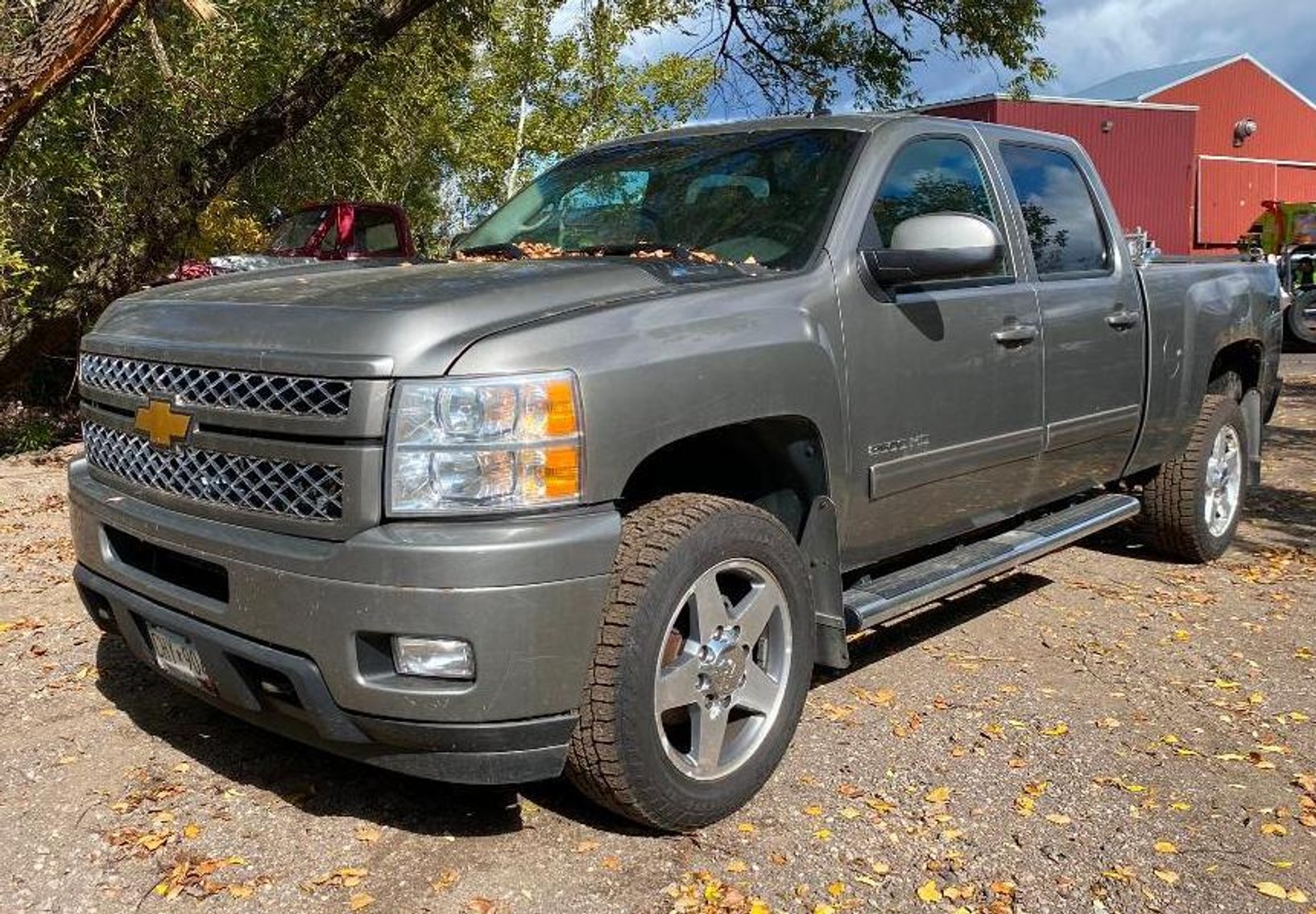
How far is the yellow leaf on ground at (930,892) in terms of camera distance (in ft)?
9.35

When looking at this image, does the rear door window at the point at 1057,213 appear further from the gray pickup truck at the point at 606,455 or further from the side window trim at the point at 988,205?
the side window trim at the point at 988,205

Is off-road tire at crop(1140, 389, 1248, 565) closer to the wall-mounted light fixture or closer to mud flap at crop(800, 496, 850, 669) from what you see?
mud flap at crop(800, 496, 850, 669)

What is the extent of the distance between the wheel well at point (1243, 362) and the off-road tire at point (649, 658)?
12.6ft

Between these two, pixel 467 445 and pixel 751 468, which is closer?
pixel 467 445

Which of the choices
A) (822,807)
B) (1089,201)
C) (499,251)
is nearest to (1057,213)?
Answer: (1089,201)

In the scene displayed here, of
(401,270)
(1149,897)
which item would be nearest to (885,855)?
(1149,897)

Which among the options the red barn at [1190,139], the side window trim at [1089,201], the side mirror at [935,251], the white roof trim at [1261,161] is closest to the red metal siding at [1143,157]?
the red barn at [1190,139]

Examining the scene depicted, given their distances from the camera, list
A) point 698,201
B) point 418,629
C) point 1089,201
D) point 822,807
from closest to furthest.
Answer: point 418,629
point 822,807
point 698,201
point 1089,201

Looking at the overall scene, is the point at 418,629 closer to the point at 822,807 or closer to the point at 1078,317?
the point at 822,807

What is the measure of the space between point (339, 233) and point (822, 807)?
1114cm

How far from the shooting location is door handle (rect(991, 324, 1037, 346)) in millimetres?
4098

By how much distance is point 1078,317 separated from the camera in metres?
4.58

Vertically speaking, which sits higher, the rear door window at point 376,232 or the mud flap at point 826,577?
the rear door window at point 376,232

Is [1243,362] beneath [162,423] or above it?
beneath
